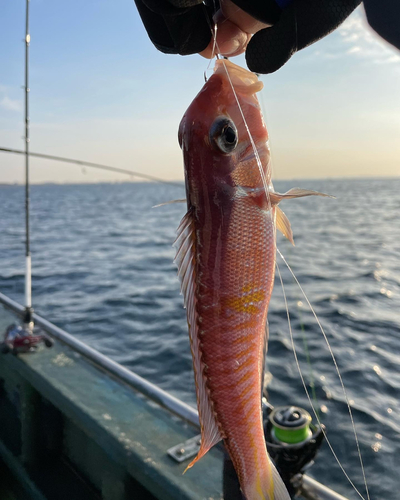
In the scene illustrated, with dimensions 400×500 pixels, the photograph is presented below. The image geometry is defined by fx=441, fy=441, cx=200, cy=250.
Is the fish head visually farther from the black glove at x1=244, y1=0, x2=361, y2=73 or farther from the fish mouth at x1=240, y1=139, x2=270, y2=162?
the black glove at x1=244, y1=0, x2=361, y2=73

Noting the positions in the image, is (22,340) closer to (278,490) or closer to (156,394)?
(156,394)

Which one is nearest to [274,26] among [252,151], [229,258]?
[252,151]

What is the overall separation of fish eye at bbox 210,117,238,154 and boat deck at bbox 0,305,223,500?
1987mm

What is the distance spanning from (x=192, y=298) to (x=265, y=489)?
0.70m

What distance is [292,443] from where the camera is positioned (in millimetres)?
2637

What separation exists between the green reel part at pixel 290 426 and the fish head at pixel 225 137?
1.82 meters

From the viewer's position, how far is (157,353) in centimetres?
835

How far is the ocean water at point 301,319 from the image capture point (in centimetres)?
579

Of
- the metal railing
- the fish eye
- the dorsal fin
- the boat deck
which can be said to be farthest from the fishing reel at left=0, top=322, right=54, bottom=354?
the fish eye

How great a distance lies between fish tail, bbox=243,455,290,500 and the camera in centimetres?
148

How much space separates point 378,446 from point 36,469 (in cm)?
406

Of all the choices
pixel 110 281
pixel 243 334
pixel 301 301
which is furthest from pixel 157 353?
pixel 243 334

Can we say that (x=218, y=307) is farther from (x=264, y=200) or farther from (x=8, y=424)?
(x=8, y=424)

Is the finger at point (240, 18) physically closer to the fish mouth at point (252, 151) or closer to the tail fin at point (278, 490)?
the fish mouth at point (252, 151)
